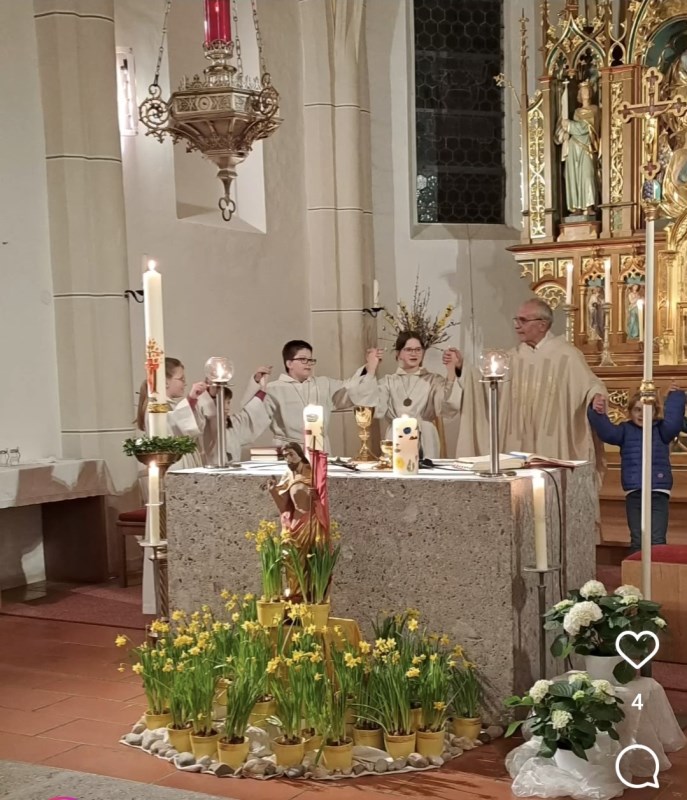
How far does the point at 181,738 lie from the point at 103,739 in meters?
0.46

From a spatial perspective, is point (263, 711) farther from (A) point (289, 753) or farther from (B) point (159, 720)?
(B) point (159, 720)

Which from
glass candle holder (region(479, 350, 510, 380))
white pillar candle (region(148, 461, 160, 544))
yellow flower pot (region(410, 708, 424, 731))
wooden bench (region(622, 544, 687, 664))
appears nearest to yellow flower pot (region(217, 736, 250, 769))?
yellow flower pot (region(410, 708, 424, 731))

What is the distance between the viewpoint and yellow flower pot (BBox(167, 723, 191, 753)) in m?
4.55

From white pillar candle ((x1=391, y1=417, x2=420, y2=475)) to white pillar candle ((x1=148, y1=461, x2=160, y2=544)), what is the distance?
3.24ft

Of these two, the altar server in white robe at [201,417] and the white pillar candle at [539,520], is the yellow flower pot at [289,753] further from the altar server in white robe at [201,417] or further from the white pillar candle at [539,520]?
the altar server in white robe at [201,417]

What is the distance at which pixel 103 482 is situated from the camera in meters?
8.50

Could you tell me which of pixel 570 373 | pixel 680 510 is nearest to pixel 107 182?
pixel 570 373

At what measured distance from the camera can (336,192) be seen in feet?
36.8

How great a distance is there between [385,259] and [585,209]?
7.06 feet

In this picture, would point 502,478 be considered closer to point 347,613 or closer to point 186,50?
point 347,613

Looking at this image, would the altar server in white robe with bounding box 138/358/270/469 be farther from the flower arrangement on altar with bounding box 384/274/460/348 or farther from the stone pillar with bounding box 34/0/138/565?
the flower arrangement on altar with bounding box 384/274/460/348

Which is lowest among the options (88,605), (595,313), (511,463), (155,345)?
(88,605)

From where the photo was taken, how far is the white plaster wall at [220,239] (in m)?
9.38

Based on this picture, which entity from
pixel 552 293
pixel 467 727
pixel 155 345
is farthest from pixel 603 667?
pixel 552 293
